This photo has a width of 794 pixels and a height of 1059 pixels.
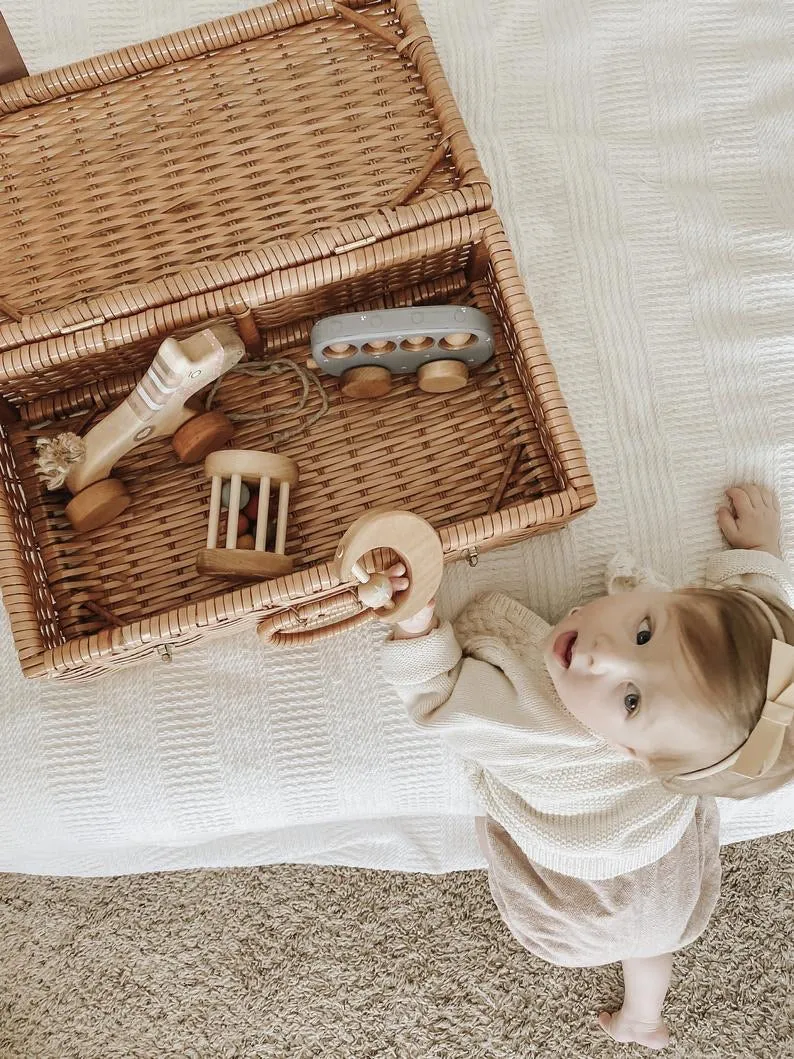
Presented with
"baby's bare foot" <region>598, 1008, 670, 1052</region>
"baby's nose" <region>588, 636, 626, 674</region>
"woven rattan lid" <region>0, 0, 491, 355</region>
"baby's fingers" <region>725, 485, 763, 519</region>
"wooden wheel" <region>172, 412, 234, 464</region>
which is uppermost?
"woven rattan lid" <region>0, 0, 491, 355</region>

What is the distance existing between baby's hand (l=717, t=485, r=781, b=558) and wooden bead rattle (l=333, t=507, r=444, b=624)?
0.37 meters

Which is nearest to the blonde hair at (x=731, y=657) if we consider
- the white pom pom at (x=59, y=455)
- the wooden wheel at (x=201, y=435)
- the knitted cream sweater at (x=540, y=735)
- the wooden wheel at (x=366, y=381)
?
the knitted cream sweater at (x=540, y=735)

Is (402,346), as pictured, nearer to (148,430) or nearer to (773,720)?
(148,430)

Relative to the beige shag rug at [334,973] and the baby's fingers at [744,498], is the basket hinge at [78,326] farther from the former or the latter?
the beige shag rug at [334,973]

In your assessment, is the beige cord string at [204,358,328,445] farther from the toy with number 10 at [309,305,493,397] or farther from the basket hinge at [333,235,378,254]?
the basket hinge at [333,235,378,254]

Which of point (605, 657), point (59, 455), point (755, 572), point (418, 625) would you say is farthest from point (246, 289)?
point (755, 572)

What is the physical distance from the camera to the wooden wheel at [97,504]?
0.75 meters

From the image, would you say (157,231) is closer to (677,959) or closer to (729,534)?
(729,534)

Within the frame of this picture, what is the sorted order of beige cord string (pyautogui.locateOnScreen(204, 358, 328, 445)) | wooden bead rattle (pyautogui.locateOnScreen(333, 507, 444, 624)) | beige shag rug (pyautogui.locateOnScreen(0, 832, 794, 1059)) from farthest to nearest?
beige shag rug (pyautogui.locateOnScreen(0, 832, 794, 1059)) → beige cord string (pyautogui.locateOnScreen(204, 358, 328, 445)) → wooden bead rattle (pyautogui.locateOnScreen(333, 507, 444, 624))

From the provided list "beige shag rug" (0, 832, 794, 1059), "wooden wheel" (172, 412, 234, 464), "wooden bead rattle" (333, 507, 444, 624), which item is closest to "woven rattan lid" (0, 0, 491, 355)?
"wooden wheel" (172, 412, 234, 464)

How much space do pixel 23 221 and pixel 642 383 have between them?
63 cm

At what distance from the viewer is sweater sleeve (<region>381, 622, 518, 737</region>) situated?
0.77 m

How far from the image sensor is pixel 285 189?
0.74 meters

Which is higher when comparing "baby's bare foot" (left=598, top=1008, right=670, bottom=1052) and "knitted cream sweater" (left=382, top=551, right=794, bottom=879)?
"knitted cream sweater" (left=382, top=551, right=794, bottom=879)
